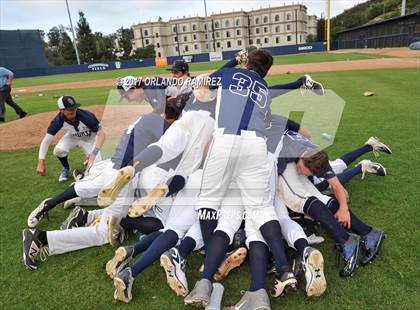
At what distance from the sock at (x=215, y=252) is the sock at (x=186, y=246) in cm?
20

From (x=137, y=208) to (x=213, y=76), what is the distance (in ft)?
6.11

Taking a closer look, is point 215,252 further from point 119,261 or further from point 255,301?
point 119,261

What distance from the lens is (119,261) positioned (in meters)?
3.19

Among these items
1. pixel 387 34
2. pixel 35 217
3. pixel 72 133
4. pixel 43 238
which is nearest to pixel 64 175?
pixel 72 133

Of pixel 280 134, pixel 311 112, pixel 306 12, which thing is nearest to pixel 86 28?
pixel 306 12

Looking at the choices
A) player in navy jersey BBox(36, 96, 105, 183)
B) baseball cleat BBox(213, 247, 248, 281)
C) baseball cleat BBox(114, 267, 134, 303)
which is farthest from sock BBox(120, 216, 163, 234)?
player in navy jersey BBox(36, 96, 105, 183)

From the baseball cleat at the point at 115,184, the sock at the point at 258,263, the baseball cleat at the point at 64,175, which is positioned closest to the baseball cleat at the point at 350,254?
the sock at the point at 258,263

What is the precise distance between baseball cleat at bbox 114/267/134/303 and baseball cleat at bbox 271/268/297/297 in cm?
117

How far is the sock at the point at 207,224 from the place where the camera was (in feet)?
10.5

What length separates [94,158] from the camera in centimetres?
547

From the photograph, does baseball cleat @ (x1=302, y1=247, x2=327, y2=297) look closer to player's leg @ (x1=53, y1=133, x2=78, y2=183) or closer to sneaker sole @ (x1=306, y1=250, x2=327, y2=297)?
sneaker sole @ (x1=306, y1=250, x2=327, y2=297)

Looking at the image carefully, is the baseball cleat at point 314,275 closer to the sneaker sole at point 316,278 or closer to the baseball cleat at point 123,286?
the sneaker sole at point 316,278

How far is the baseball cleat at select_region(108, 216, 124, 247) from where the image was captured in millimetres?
3619

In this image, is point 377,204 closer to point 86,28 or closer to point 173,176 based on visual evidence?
point 173,176
